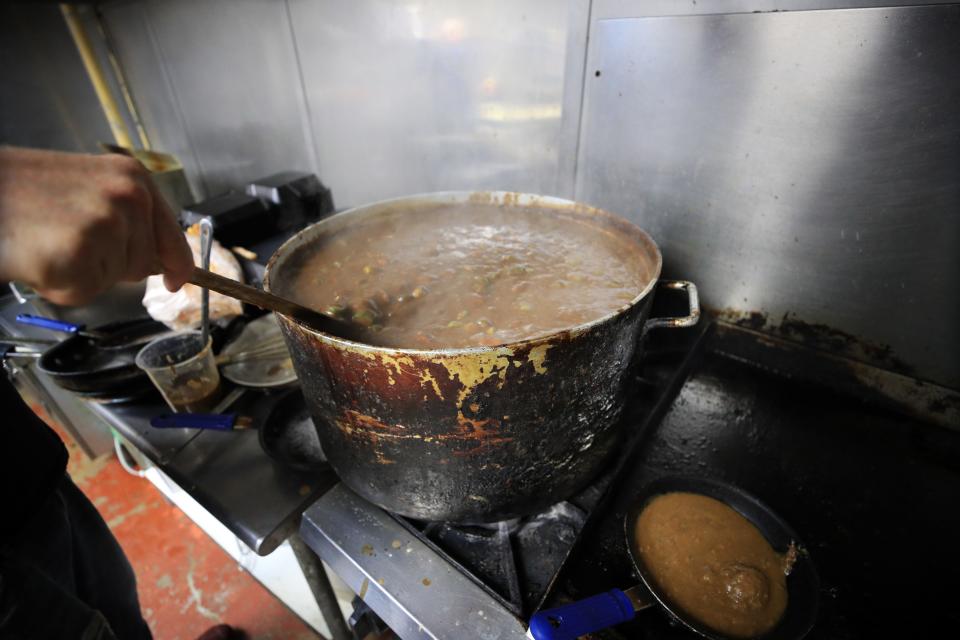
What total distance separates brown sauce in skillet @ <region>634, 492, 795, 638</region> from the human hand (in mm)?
1082

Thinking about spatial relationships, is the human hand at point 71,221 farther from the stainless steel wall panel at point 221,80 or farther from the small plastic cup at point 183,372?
the stainless steel wall panel at point 221,80

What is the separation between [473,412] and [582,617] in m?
0.41

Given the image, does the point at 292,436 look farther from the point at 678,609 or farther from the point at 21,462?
the point at 678,609

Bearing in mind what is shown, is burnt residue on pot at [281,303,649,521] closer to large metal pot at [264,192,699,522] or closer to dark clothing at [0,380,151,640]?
large metal pot at [264,192,699,522]

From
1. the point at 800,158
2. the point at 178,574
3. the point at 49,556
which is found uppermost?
the point at 800,158

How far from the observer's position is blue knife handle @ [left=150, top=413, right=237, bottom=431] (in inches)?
51.1

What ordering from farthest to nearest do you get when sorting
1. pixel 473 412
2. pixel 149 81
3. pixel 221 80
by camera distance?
pixel 149 81, pixel 221 80, pixel 473 412

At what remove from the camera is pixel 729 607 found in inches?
35.2

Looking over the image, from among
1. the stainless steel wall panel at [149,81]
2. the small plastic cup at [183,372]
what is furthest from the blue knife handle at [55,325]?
the stainless steel wall panel at [149,81]

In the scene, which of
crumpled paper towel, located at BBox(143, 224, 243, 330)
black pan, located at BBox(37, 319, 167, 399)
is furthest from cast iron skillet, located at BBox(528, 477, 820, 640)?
crumpled paper towel, located at BBox(143, 224, 243, 330)

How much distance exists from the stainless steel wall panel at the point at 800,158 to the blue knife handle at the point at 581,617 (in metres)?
1.10

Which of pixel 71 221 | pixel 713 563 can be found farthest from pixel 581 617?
pixel 71 221

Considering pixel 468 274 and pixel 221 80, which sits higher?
pixel 221 80

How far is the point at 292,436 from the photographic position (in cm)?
139
